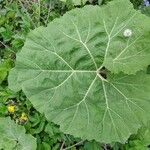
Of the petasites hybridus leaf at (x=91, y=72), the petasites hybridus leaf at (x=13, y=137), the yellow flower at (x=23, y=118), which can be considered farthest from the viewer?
the yellow flower at (x=23, y=118)

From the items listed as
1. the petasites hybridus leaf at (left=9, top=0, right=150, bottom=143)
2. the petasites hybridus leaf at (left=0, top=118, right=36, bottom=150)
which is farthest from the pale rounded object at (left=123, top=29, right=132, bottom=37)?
the petasites hybridus leaf at (left=0, top=118, right=36, bottom=150)

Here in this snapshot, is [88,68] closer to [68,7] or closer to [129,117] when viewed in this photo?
[129,117]

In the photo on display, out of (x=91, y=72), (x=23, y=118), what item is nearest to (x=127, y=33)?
(x=91, y=72)

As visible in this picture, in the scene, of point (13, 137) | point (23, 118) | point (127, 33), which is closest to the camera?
point (127, 33)

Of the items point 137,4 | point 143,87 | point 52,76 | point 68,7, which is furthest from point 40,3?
point 143,87

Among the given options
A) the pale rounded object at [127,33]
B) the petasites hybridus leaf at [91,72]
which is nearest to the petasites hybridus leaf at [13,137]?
the petasites hybridus leaf at [91,72]

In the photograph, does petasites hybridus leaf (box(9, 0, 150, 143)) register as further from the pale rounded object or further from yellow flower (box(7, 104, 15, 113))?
yellow flower (box(7, 104, 15, 113))

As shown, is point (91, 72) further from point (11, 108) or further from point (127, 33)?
point (11, 108)

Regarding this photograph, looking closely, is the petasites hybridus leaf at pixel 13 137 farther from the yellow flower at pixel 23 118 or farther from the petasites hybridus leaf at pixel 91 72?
the petasites hybridus leaf at pixel 91 72
